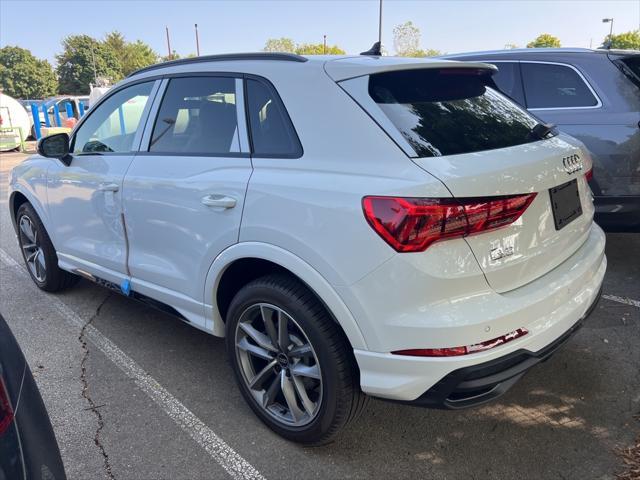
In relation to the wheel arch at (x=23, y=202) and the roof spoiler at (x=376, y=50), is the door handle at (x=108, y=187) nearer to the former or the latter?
the wheel arch at (x=23, y=202)

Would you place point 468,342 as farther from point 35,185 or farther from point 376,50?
point 35,185

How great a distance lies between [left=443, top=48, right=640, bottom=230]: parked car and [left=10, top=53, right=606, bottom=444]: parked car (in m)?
1.62

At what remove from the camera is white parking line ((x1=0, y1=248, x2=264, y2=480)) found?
2.44 m

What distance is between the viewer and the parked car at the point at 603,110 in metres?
4.07

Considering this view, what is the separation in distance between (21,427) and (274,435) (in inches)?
57.1

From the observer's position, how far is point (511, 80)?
475 cm

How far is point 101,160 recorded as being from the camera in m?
3.51

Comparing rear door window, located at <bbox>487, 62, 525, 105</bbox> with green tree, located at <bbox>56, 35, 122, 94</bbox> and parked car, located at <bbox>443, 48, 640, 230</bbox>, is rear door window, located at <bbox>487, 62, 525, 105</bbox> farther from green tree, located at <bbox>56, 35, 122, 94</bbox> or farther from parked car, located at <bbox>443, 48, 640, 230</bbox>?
green tree, located at <bbox>56, 35, 122, 94</bbox>

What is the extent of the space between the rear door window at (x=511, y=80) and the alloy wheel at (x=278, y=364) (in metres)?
3.42

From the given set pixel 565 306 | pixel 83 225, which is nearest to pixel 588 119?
pixel 565 306

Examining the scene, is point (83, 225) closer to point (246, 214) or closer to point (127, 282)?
point (127, 282)

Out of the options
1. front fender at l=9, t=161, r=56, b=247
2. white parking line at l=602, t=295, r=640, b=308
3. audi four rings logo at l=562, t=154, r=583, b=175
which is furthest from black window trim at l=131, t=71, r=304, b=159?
white parking line at l=602, t=295, r=640, b=308

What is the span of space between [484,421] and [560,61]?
3.35 m

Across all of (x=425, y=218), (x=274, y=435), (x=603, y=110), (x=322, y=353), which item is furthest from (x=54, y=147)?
(x=603, y=110)
